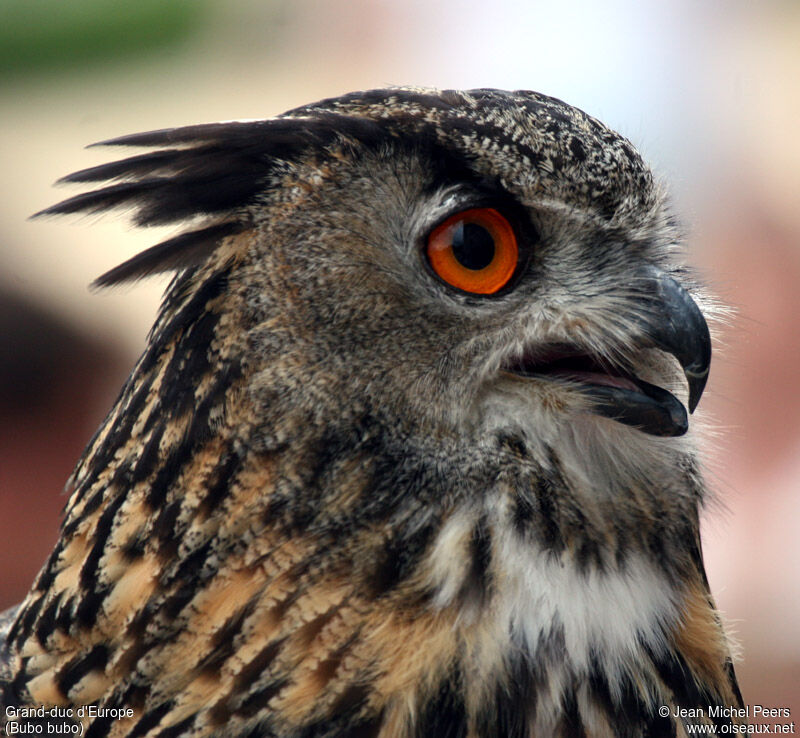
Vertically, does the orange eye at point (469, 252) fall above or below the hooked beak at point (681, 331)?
above

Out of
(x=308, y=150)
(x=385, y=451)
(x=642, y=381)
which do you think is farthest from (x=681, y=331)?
(x=308, y=150)

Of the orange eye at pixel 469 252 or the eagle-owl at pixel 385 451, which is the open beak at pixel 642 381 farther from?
the orange eye at pixel 469 252

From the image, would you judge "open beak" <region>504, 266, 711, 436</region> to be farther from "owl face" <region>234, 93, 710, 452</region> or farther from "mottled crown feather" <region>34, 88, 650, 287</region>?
"mottled crown feather" <region>34, 88, 650, 287</region>

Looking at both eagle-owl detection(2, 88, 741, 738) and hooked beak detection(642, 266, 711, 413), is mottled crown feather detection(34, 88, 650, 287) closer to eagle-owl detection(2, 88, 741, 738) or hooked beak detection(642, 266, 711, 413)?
eagle-owl detection(2, 88, 741, 738)

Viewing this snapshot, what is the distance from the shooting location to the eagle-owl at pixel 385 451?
4.09 ft

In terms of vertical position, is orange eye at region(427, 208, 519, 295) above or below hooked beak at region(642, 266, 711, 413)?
above

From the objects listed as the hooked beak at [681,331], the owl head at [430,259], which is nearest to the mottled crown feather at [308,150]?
the owl head at [430,259]

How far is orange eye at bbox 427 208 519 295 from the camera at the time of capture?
4.31 feet

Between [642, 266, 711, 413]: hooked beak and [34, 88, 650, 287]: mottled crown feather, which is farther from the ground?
[34, 88, 650, 287]: mottled crown feather

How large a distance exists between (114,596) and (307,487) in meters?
0.32

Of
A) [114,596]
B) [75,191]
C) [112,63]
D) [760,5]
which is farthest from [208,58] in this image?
[114,596]

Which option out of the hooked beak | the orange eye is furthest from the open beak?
the orange eye

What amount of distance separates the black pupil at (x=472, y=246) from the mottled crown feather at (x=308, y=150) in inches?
3.5

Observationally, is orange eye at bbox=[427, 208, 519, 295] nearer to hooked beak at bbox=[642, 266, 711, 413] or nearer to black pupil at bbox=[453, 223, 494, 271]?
black pupil at bbox=[453, 223, 494, 271]
